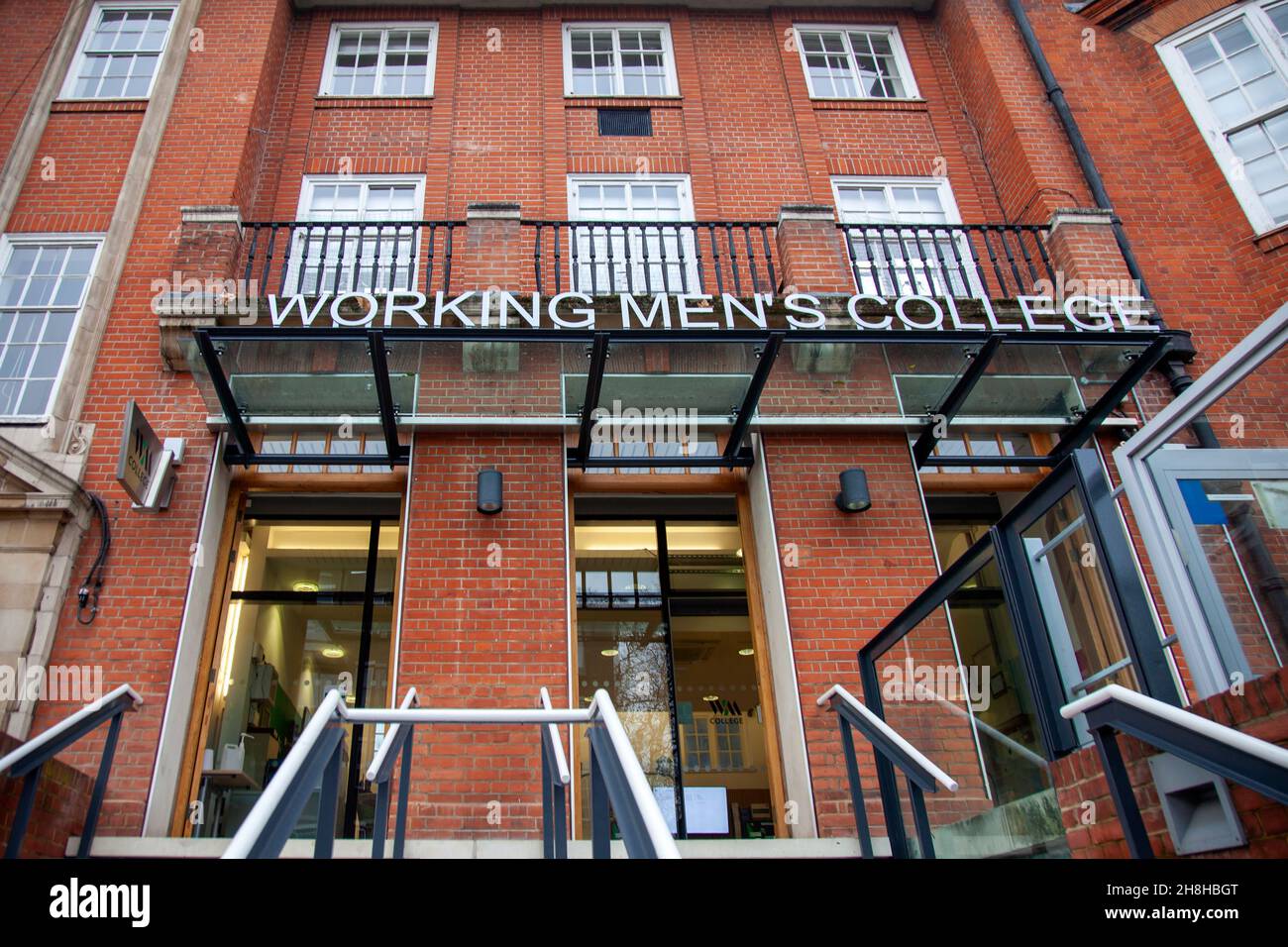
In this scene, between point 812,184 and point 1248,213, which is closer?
point 1248,213

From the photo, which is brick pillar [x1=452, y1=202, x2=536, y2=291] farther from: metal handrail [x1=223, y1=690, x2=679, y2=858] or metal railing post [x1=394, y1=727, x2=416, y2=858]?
metal handrail [x1=223, y1=690, x2=679, y2=858]

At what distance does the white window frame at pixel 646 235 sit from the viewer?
8438 mm

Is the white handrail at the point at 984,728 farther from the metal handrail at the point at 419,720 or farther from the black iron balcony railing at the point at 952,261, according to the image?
the black iron balcony railing at the point at 952,261

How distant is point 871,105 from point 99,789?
1080 centimetres

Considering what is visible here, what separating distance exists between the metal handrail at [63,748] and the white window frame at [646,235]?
5.29 metres

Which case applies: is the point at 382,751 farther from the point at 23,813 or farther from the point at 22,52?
the point at 22,52

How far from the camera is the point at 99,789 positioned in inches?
199

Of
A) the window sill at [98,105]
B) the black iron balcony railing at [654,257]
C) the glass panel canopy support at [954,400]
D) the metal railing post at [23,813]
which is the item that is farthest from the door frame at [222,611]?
the window sill at [98,105]

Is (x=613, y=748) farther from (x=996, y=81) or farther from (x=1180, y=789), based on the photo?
(x=996, y=81)

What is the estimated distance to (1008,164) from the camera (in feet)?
31.6

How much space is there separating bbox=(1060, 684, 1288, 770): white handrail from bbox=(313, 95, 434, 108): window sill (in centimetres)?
1030

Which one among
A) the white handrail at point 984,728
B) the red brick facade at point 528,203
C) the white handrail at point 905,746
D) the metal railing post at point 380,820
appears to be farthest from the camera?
the red brick facade at point 528,203
